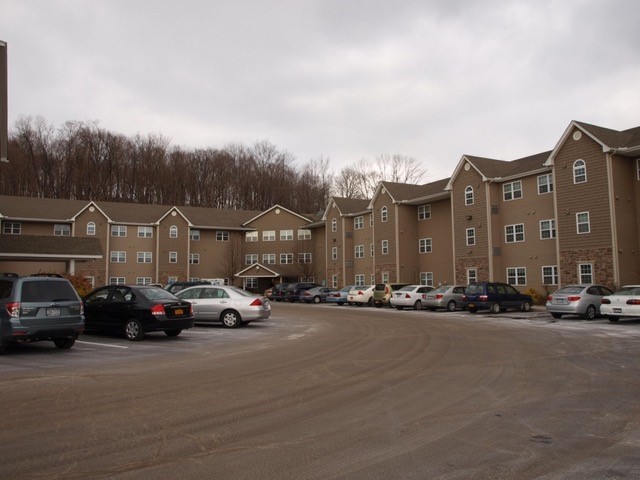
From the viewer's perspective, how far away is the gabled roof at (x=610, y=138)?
28547 mm

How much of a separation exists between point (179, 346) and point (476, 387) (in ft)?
25.6

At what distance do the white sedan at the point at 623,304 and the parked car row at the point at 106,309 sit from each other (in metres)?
12.2

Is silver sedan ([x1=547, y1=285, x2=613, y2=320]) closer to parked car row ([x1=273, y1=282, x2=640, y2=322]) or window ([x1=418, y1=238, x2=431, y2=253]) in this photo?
parked car row ([x1=273, y1=282, x2=640, y2=322])

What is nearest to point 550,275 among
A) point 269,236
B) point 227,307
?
point 227,307

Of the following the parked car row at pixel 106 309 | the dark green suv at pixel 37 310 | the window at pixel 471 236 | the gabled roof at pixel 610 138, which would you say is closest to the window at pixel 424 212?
the window at pixel 471 236

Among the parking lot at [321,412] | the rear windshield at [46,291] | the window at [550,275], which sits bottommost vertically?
the parking lot at [321,412]

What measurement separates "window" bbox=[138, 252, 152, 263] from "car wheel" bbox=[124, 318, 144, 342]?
4398 cm

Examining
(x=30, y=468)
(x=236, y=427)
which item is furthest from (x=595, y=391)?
(x=30, y=468)

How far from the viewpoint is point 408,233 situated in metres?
44.7

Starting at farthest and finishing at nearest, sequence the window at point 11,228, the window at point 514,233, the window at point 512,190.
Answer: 1. the window at point 11,228
2. the window at point 512,190
3. the window at point 514,233

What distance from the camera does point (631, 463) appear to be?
489cm

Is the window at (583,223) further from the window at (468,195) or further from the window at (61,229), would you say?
the window at (61,229)

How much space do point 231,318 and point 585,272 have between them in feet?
68.6

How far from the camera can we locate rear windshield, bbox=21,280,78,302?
11711mm
